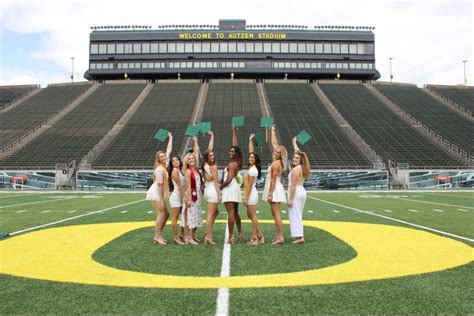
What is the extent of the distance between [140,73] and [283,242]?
2517 inches

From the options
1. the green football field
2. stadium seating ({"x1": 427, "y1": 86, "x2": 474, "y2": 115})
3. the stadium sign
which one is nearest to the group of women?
the green football field

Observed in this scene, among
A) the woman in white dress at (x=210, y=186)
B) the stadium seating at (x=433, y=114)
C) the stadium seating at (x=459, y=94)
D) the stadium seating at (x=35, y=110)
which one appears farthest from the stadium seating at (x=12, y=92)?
the stadium seating at (x=459, y=94)

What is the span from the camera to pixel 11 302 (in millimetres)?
4688

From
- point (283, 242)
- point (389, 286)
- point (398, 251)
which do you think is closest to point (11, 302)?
point (389, 286)

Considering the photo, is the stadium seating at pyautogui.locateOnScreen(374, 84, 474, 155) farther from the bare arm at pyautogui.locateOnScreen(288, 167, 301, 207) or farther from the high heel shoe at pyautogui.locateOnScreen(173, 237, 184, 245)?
the high heel shoe at pyautogui.locateOnScreen(173, 237, 184, 245)

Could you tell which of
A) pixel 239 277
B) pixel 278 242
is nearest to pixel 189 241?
pixel 278 242

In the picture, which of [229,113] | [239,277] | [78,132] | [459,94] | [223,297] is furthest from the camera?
[459,94]

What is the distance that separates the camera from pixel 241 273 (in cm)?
594

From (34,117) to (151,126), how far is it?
14.9 m

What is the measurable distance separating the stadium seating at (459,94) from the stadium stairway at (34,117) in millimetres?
49499

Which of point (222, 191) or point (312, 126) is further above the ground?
point (312, 126)

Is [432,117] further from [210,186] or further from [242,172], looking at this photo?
[210,186]

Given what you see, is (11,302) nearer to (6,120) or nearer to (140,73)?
(6,120)

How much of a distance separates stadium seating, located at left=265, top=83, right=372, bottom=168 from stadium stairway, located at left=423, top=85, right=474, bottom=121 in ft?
56.3
